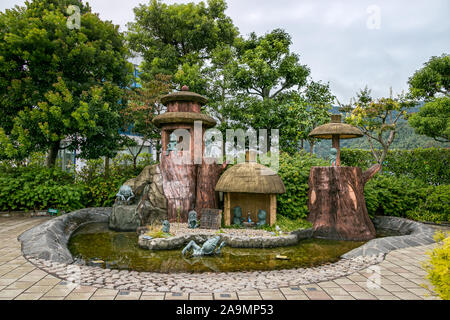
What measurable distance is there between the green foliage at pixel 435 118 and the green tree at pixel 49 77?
12.7 meters

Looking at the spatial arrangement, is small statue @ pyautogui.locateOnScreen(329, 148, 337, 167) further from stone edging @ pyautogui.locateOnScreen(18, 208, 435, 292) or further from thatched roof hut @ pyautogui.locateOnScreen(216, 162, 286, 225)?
stone edging @ pyautogui.locateOnScreen(18, 208, 435, 292)

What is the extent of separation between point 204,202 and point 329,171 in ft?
14.1

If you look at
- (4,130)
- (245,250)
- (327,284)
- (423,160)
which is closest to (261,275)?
(327,284)

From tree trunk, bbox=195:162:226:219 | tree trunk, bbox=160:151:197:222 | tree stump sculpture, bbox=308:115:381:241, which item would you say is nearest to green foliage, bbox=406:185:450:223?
tree stump sculpture, bbox=308:115:381:241

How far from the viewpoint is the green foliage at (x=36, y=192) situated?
33.7ft

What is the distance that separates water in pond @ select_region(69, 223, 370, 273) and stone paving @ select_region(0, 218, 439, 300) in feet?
2.84

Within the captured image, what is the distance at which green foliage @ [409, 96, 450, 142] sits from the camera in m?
10.2

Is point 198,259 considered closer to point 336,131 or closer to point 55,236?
point 55,236

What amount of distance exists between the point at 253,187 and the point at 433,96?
9290 millimetres

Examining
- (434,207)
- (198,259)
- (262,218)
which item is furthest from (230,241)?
(434,207)

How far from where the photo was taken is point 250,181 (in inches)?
341

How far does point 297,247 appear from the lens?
7582mm

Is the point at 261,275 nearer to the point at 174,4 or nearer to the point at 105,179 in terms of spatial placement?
the point at 105,179

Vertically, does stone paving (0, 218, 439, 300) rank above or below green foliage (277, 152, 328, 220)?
below
